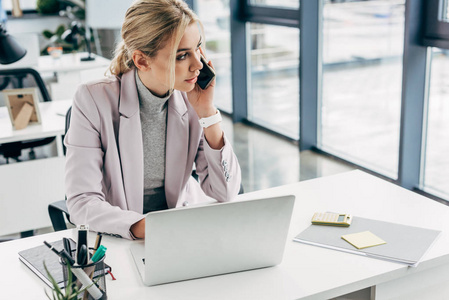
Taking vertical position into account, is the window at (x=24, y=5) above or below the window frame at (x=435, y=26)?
above

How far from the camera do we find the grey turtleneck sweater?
1735 mm

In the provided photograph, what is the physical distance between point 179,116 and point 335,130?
287 cm

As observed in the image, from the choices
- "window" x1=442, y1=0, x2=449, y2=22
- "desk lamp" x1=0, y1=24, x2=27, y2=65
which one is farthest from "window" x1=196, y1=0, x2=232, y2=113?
"desk lamp" x1=0, y1=24, x2=27, y2=65

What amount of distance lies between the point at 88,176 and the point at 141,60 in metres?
0.37

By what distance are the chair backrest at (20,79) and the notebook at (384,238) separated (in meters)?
2.35

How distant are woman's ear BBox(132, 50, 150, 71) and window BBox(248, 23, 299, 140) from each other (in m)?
3.23

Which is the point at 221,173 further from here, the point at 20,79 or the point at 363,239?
the point at 20,79

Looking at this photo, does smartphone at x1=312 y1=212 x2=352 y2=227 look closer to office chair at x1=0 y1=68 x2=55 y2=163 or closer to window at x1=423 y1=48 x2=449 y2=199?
window at x1=423 y1=48 x2=449 y2=199

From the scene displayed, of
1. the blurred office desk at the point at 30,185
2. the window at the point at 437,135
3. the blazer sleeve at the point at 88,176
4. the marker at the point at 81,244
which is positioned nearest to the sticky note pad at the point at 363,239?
the blazer sleeve at the point at 88,176

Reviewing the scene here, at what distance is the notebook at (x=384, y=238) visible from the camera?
1.37m

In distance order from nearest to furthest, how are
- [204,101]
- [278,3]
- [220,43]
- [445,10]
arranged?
[204,101] → [445,10] → [278,3] → [220,43]

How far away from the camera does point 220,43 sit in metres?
5.96

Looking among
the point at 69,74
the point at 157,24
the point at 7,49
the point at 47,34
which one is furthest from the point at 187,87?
the point at 47,34

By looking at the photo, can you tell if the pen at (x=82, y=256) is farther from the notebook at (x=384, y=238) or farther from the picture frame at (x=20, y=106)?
the picture frame at (x=20, y=106)
